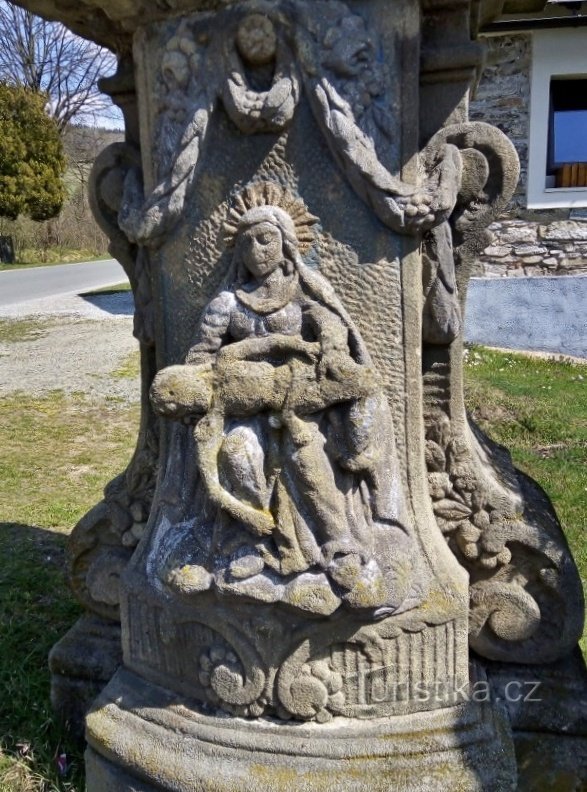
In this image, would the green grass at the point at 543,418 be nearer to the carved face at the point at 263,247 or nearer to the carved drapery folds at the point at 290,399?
the carved drapery folds at the point at 290,399

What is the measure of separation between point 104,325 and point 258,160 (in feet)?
30.1

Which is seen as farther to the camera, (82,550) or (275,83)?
(82,550)

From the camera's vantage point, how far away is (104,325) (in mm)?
10711

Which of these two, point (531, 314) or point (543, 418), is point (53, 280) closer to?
→ point (531, 314)

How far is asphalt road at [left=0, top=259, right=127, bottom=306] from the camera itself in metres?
15.5

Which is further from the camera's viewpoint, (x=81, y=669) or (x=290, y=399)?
(x=81, y=669)

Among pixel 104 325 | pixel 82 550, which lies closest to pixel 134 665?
Answer: pixel 82 550

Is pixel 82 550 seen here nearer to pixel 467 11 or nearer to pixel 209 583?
pixel 209 583

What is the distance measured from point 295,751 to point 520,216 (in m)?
7.93

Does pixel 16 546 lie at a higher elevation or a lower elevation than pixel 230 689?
lower

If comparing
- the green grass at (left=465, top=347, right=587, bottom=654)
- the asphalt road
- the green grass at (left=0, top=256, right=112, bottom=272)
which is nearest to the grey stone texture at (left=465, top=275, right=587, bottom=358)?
the green grass at (left=465, top=347, right=587, bottom=654)

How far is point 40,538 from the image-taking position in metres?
3.99

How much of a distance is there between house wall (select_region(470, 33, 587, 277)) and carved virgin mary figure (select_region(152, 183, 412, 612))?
281 inches

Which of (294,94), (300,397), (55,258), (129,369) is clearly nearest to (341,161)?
(294,94)
